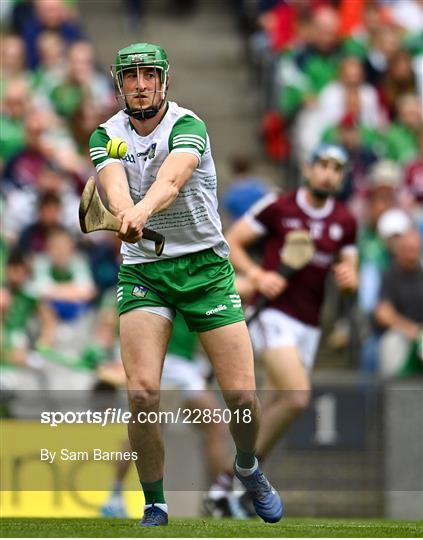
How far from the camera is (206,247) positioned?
909 centimetres

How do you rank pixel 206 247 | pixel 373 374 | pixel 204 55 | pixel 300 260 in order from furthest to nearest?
pixel 204 55 < pixel 373 374 < pixel 300 260 < pixel 206 247

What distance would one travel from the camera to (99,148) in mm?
8891

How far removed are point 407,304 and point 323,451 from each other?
1.64 metres

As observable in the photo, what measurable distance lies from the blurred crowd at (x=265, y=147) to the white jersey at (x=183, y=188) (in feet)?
13.5

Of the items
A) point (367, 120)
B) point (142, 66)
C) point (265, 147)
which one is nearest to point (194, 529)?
point (142, 66)

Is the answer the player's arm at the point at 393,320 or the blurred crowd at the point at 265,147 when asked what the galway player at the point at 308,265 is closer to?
the blurred crowd at the point at 265,147

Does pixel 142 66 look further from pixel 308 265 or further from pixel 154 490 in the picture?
pixel 308 265

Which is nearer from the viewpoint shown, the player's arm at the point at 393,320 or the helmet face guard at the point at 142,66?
the helmet face guard at the point at 142,66

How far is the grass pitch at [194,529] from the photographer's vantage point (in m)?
8.54

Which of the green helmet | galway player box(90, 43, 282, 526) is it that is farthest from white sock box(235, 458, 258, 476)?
the green helmet

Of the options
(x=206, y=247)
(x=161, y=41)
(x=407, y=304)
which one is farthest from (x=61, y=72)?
(x=206, y=247)

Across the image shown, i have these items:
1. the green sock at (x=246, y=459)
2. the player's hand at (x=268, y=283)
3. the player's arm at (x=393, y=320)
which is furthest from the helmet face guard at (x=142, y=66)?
the player's arm at (x=393, y=320)

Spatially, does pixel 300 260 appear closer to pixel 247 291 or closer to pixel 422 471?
pixel 247 291

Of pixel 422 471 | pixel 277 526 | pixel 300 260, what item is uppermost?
pixel 300 260
